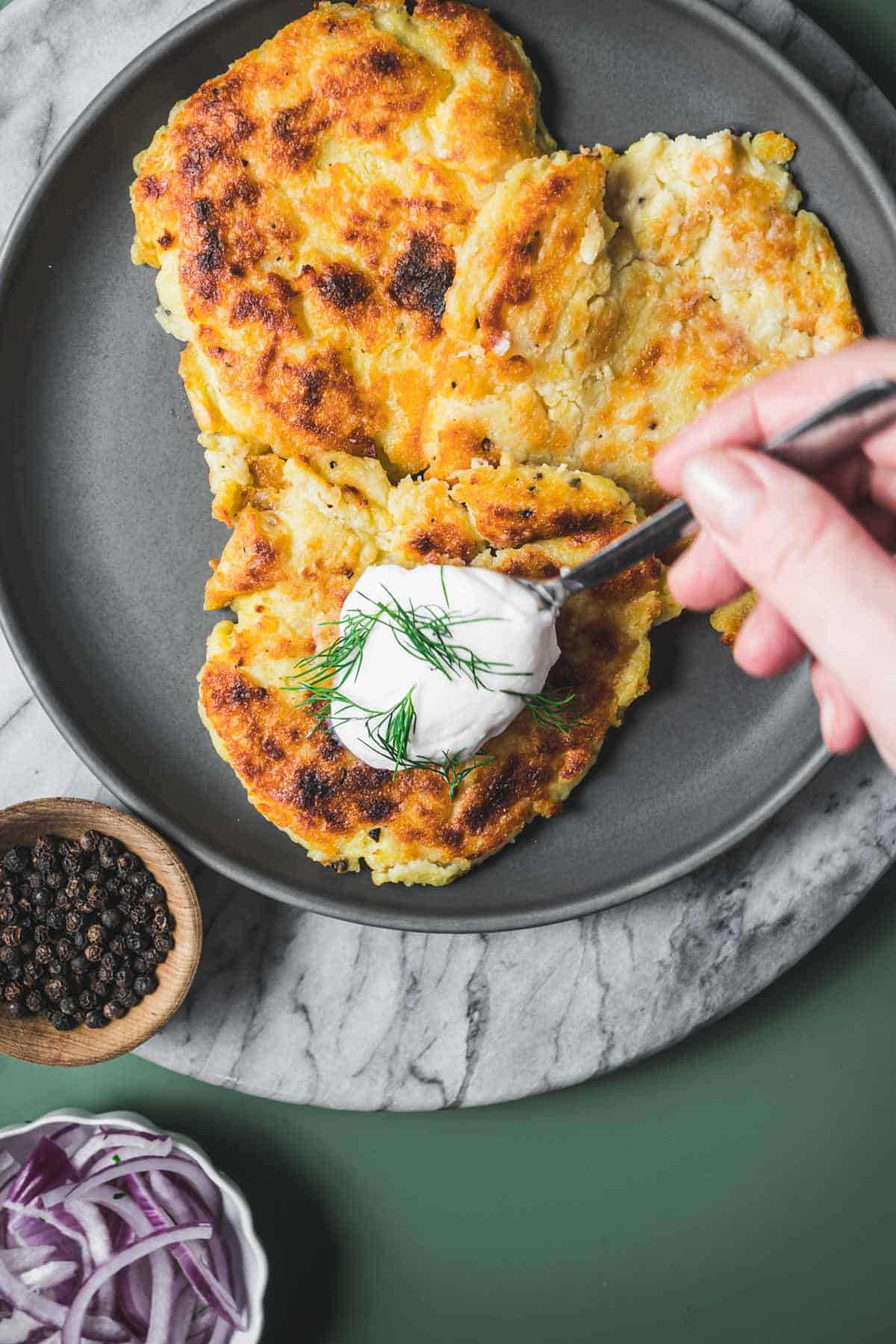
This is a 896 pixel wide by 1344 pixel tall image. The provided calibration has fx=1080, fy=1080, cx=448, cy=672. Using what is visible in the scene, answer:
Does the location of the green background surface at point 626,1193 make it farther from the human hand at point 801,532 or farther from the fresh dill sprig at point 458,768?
the human hand at point 801,532

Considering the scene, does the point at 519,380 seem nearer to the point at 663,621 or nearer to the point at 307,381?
the point at 307,381

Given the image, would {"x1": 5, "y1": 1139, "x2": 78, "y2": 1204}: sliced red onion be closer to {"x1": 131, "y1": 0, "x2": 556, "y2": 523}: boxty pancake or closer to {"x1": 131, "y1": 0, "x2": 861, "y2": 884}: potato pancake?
{"x1": 131, "y1": 0, "x2": 861, "y2": 884}: potato pancake

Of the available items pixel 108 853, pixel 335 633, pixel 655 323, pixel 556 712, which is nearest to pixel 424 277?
pixel 655 323

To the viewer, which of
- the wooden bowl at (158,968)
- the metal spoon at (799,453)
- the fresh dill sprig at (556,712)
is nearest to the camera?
the metal spoon at (799,453)

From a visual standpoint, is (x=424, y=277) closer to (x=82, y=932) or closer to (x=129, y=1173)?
(x=82, y=932)

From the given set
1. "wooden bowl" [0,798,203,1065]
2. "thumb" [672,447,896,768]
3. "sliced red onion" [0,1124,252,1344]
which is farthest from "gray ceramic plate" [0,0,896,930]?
"thumb" [672,447,896,768]

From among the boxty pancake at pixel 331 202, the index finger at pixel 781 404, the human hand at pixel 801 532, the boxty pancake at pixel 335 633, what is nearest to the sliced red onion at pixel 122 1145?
the boxty pancake at pixel 335 633
